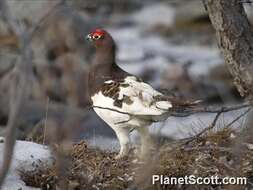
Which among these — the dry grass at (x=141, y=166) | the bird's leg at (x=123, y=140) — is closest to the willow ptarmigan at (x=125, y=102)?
the bird's leg at (x=123, y=140)

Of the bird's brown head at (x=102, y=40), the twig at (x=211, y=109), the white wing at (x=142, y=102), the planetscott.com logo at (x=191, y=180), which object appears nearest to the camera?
the twig at (x=211, y=109)

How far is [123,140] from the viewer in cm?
469

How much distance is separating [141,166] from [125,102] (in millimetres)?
433

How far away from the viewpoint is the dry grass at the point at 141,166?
14.1 feet

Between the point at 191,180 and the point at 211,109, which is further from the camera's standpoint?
the point at 191,180

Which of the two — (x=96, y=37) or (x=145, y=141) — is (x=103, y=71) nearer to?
(x=96, y=37)

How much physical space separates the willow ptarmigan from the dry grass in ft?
0.49

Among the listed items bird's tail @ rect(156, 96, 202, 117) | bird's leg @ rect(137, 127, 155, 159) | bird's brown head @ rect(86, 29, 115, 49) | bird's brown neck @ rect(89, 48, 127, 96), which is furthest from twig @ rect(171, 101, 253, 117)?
bird's brown head @ rect(86, 29, 115, 49)

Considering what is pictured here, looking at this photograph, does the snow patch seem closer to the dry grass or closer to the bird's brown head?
the dry grass

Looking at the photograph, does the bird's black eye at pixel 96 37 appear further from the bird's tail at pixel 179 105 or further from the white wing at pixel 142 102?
the bird's tail at pixel 179 105

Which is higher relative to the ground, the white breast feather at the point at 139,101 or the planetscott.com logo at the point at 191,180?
the white breast feather at the point at 139,101

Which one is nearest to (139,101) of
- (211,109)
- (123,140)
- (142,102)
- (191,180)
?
(142,102)

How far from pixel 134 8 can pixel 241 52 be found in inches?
501

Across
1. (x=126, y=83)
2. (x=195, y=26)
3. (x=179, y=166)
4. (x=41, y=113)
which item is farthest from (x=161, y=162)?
(x=195, y=26)
